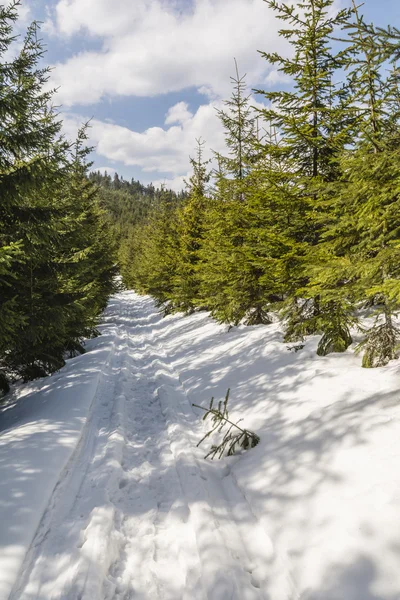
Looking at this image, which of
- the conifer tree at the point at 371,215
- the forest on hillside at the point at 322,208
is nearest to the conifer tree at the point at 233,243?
the forest on hillside at the point at 322,208

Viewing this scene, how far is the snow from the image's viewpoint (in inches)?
127

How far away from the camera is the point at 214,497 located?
15.3ft

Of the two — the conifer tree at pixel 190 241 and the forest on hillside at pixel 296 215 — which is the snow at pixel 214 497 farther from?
the conifer tree at pixel 190 241

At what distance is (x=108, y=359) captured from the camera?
1195 cm

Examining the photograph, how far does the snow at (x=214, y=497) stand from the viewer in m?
3.22

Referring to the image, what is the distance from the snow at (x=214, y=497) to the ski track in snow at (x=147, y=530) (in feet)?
0.05

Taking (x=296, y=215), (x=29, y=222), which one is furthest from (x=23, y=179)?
(x=296, y=215)

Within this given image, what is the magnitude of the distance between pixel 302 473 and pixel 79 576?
10.0 ft

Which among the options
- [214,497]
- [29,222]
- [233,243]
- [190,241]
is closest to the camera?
[214,497]

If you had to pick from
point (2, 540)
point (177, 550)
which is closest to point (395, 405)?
point (177, 550)

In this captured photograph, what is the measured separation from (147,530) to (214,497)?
109 centimetres

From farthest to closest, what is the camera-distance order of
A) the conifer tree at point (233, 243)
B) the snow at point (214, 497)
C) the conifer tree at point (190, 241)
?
the conifer tree at point (190, 241), the conifer tree at point (233, 243), the snow at point (214, 497)

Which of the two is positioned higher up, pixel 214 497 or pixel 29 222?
pixel 29 222

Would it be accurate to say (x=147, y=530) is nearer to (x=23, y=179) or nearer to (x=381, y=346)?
(x=381, y=346)
